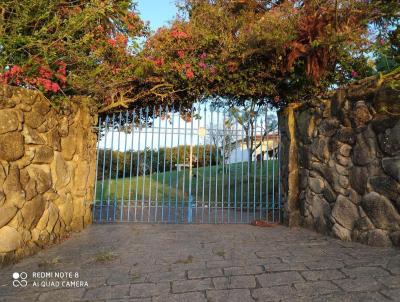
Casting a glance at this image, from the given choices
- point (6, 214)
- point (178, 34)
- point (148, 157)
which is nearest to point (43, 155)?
point (6, 214)

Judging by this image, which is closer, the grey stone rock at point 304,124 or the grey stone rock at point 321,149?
the grey stone rock at point 321,149

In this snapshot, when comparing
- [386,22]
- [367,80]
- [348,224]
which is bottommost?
[348,224]

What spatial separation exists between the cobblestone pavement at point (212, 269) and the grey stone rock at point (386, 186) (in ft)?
1.99

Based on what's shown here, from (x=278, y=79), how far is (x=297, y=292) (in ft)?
13.9

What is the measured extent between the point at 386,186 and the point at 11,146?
4125 millimetres

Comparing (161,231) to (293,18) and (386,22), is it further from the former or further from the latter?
(386,22)

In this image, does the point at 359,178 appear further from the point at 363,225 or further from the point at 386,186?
the point at 363,225

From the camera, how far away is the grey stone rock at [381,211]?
374 centimetres

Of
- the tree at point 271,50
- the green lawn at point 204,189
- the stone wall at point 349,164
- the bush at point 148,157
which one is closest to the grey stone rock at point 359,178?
the stone wall at point 349,164

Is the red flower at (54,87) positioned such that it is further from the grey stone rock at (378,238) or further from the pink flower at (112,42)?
the grey stone rock at (378,238)

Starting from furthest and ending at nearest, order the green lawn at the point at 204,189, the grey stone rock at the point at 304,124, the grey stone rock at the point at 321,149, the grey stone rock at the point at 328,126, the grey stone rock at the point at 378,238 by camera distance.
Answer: the green lawn at the point at 204,189 → the grey stone rock at the point at 304,124 → the grey stone rock at the point at 321,149 → the grey stone rock at the point at 328,126 → the grey stone rock at the point at 378,238

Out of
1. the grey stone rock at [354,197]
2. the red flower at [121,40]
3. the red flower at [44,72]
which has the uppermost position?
the red flower at [121,40]

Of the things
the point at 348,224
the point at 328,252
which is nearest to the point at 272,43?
the point at 348,224

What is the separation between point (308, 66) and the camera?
5.37 meters
